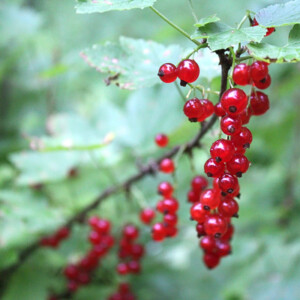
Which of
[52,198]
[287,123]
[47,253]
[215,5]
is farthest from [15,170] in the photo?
[215,5]

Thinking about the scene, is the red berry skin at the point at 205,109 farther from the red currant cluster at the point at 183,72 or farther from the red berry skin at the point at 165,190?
the red berry skin at the point at 165,190

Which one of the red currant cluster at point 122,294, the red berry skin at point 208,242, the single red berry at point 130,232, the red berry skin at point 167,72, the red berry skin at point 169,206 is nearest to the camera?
the red berry skin at point 167,72

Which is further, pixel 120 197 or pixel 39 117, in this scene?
pixel 39 117

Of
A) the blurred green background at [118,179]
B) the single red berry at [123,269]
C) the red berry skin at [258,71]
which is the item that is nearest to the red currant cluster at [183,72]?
the red berry skin at [258,71]

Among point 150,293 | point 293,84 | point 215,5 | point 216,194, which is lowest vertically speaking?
point 150,293

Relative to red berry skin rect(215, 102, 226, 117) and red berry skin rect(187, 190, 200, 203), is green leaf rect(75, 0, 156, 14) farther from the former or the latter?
red berry skin rect(187, 190, 200, 203)

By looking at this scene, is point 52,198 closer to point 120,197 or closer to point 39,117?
point 120,197

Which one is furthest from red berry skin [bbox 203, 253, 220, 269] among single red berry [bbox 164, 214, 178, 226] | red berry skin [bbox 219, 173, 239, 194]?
red berry skin [bbox 219, 173, 239, 194]
